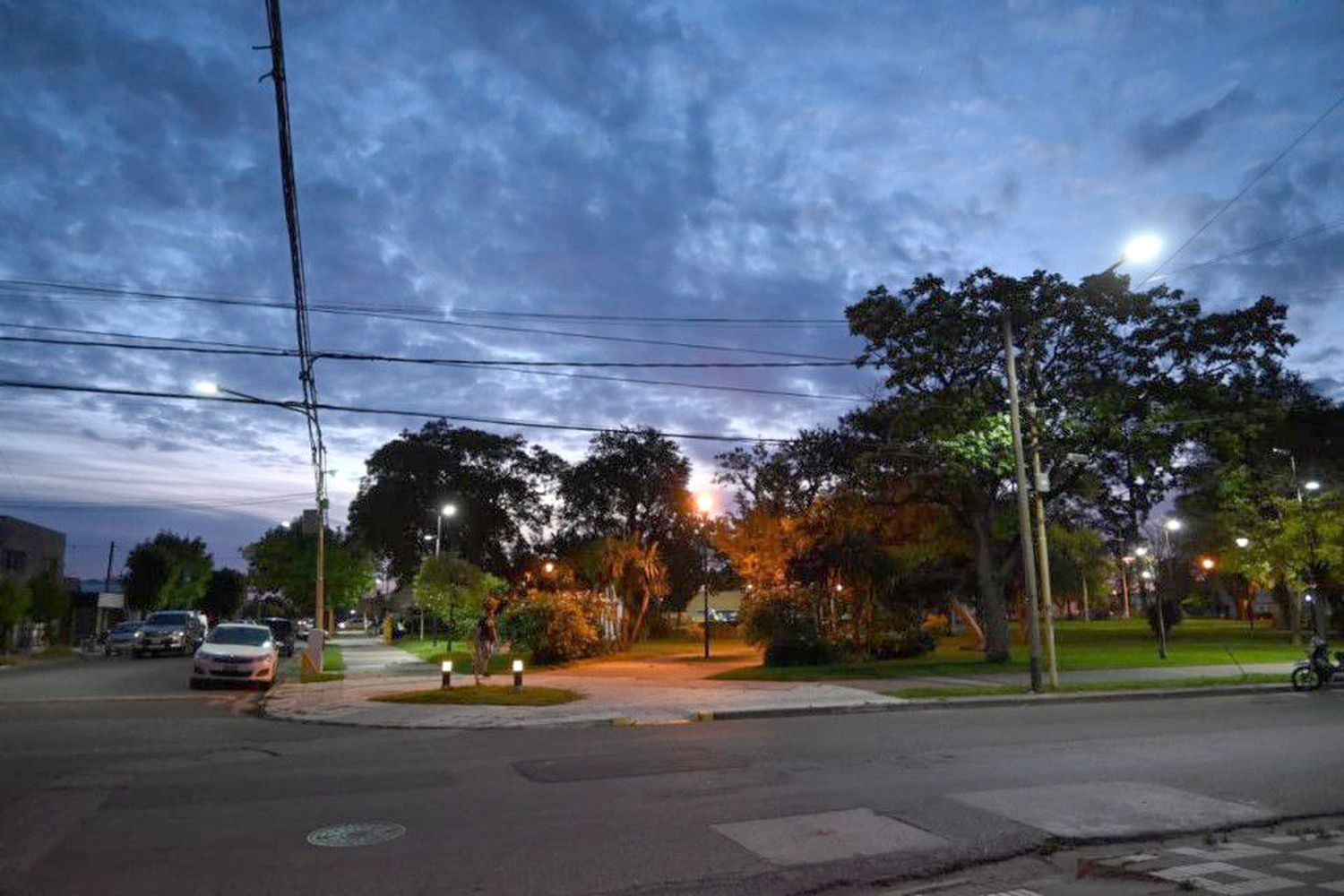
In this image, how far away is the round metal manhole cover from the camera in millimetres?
6852

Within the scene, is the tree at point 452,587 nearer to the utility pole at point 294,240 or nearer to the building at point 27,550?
the utility pole at point 294,240

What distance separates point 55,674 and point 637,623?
22.3 m

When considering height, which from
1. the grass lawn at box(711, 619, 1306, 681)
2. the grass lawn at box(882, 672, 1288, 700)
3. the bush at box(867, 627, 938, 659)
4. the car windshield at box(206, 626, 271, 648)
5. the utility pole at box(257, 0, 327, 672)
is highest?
the utility pole at box(257, 0, 327, 672)

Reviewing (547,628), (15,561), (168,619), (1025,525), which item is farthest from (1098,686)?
(15,561)

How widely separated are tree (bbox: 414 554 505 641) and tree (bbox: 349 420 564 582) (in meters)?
22.9

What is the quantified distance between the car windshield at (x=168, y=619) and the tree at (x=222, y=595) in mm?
40183

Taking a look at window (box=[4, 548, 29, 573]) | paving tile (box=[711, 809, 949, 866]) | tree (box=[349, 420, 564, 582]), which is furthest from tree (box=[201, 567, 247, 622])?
paving tile (box=[711, 809, 949, 866])

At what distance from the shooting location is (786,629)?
2542 cm

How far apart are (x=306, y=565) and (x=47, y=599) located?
23.6 meters

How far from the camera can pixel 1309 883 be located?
550 centimetres

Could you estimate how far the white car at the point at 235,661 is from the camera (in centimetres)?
2194

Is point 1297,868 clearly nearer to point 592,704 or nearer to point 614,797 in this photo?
point 614,797

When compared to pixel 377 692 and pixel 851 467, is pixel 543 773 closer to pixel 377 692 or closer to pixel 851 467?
pixel 377 692

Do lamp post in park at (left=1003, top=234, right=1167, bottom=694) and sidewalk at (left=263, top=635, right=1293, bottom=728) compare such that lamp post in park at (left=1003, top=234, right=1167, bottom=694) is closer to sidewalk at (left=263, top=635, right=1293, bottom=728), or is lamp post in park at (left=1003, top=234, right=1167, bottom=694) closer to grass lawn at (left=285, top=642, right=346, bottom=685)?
sidewalk at (left=263, top=635, right=1293, bottom=728)
